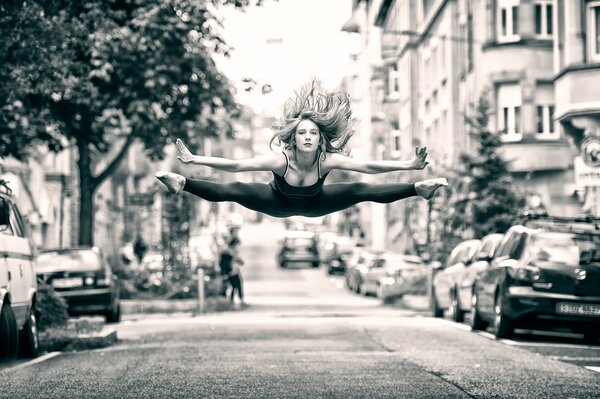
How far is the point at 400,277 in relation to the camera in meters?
40.9

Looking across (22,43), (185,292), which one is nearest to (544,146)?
(185,292)

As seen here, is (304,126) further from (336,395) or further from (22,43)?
(22,43)

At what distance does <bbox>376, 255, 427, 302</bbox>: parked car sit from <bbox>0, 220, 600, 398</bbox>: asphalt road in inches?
589

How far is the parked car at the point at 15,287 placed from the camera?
16.3 m

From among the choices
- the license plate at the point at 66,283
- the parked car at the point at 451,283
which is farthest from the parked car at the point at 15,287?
the parked car at the point at 451,283

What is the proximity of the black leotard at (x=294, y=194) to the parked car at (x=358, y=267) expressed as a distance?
36.5 meters

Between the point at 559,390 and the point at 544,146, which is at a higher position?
the point at 544,146

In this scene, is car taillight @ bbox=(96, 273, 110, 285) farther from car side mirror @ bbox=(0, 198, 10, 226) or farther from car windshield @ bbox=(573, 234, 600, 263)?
car windshield @ bbox=(573, 234, 600, 263)

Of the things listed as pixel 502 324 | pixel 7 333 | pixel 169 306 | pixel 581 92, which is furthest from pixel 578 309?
pixel 169 306

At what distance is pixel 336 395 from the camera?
11539 mm

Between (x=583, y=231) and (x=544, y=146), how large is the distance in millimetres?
21135

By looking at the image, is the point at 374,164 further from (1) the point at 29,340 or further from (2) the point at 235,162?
(1) the point at 29,340

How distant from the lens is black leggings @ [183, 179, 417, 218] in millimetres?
9758

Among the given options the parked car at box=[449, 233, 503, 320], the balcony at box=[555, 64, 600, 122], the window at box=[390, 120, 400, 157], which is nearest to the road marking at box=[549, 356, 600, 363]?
the parked car at box=[449, 233, 503, 320]
